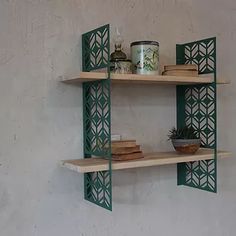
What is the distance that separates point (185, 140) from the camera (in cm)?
168

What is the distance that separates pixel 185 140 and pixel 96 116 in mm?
424

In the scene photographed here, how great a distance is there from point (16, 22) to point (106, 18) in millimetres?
413

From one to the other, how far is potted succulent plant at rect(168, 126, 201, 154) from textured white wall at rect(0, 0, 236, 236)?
0.13 meters

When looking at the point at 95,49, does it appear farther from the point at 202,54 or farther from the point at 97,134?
the point at 202,54

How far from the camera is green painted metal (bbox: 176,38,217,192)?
180 cm

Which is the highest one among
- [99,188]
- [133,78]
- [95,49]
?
[95,49]

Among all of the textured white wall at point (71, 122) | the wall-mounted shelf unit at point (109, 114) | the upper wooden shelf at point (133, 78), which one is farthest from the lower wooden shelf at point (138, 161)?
the upper wooden shelf at point (133, 78)

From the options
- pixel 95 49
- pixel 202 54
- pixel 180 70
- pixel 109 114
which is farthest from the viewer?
pixel 202 54

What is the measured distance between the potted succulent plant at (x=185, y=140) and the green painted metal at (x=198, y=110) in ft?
0.38

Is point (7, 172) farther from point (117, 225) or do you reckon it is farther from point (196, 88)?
point (196, 88)

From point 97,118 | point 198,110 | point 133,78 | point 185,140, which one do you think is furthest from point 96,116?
point 198,110

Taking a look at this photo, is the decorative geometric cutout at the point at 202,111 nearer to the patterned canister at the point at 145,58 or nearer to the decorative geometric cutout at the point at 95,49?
the patterned canister at the point at 145,58

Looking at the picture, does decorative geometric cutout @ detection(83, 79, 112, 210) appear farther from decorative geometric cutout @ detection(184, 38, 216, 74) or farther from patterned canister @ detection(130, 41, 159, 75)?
decorative geometric cutout @ detection(184, 38, 216, 74)

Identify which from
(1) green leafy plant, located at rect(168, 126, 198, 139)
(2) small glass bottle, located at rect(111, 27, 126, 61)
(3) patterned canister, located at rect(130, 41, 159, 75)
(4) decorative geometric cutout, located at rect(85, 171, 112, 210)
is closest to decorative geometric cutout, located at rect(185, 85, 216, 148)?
(1) green leafy plant, located at rect(168, 126, 198, 139)
